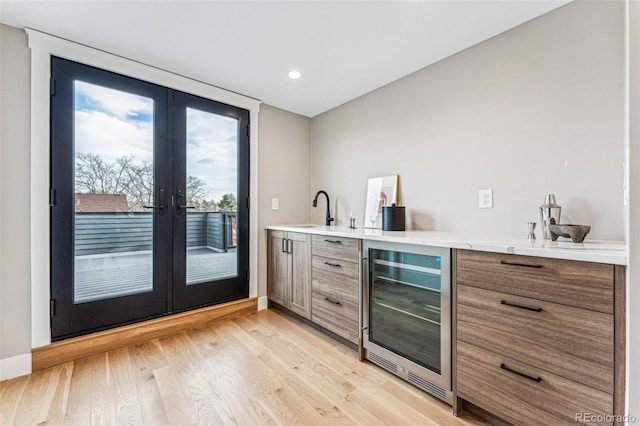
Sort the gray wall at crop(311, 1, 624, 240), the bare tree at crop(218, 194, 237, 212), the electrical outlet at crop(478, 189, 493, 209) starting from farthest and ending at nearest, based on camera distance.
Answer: the bare tree at crop(218, 194, 237, 212)
the electrical outlet at crop(478, 189, 493, 209)
the gray wall at crop(311, 1, 624, 240)

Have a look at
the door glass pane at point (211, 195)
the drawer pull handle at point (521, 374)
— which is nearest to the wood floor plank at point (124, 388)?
the door glass pane at point (211, 195)

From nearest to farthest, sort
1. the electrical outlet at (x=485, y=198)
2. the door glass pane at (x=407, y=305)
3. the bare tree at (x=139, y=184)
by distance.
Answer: the door glass pane at (x=407, y=305), the electrical outlet at (x=485, y=198), the bare tree at (x=139, y=184)

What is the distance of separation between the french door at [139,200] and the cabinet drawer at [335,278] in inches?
37.5

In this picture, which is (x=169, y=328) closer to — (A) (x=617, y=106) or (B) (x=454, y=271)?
(B) (x=454, y=271)

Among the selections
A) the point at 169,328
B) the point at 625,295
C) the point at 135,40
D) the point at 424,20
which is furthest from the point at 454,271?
the point at 135,40

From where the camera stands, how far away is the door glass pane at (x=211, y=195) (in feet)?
8.59

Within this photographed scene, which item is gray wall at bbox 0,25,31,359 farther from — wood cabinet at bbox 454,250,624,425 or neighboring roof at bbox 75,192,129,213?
wood cabinet at bbox 454,250,624,425

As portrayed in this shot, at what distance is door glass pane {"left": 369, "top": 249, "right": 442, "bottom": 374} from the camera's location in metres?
1.64

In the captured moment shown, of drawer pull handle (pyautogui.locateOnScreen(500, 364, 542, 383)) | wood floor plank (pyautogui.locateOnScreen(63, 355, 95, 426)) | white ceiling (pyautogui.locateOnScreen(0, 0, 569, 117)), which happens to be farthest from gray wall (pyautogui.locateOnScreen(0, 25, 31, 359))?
drawer pull handle (pyautogui.locateOnScreen(500, 364, 542, 383))

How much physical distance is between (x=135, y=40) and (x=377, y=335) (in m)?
2.70

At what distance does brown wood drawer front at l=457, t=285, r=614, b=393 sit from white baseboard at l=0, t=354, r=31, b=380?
8.97 ft

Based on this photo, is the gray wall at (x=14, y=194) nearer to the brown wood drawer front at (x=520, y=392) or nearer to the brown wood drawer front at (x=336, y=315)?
the brown wood drawer front at (x=336, y=315)

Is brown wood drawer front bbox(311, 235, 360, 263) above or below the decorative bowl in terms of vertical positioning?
below

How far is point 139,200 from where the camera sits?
2.33 m
